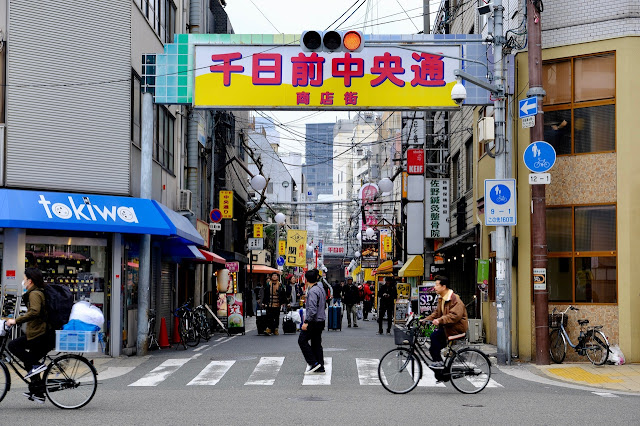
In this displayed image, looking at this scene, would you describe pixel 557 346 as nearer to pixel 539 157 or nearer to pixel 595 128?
pixel 539 157

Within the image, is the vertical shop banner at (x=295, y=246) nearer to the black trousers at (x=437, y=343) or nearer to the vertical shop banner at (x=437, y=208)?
the vertical shop banner at (x=437, y=208)

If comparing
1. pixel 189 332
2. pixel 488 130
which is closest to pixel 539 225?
pixel 488 130

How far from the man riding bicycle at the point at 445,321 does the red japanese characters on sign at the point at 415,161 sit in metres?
19.4

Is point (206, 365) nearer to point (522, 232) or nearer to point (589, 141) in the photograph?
point (522, 232)

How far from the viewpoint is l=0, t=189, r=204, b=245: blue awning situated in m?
16.8

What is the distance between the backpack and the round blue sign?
982 cm

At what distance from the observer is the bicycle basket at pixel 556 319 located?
59.2 feet

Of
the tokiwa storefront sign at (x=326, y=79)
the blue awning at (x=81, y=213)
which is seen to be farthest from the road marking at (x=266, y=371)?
the tokiwa storefront sign at (x=326, y=79)

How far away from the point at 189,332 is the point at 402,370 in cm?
1119

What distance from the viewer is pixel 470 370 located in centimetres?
1291

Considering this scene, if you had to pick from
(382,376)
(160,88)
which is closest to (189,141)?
(160,88)

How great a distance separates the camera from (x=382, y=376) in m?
13.0

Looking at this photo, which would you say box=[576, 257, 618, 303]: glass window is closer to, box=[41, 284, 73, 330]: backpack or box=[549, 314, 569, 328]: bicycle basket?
box=[549, 314, 569, 328]: bicycle basket

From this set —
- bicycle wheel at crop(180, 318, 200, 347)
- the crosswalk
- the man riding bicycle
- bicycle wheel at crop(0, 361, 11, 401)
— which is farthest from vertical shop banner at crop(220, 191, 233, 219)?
bicycle wheel at crop(0, 361, 11, 401)
